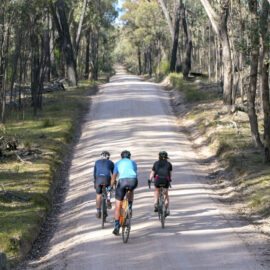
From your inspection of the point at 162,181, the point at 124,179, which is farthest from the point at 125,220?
the point at 162,181

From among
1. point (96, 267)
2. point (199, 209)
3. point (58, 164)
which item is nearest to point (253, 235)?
point (199, 209)

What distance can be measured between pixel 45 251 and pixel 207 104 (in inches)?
→ 794

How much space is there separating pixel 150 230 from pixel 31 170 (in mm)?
6543

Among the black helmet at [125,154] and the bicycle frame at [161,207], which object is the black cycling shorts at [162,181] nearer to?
the bicycle frame at [161,207]

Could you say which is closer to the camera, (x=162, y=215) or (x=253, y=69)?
(x=162, y=215)

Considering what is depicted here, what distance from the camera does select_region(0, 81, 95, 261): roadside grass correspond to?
10.4m

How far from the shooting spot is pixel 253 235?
10516 millimetres

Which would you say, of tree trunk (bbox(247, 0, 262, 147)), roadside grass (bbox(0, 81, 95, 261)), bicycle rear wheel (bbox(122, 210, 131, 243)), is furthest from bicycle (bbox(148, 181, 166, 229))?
tree trunk (bbox(247, 0, 262, 147))

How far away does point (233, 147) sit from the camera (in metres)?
18.2

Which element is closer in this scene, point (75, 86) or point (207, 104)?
point (207, 104)

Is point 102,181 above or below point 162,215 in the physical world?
above

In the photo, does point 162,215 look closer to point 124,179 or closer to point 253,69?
point 124,179

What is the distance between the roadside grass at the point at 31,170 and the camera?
10.4 m

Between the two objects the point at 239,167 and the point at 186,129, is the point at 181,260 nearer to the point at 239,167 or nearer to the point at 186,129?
the point at 239,167
